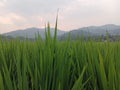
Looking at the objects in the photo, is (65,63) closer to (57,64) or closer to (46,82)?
(57,64)

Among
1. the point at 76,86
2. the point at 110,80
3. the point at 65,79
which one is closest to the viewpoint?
the point at 76,86

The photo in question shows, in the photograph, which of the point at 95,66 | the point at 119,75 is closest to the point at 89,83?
the point at 95,66

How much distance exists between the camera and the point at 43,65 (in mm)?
923

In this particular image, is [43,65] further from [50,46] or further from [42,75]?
[50,46]

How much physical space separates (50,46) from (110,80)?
1.06 feet

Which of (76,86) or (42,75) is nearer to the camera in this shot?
(76,86)

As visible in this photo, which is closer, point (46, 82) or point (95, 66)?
point (46, 82)

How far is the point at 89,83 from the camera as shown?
3.32ft

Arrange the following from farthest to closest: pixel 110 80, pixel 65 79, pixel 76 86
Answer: pixel 65 79, pixel 110 80, pixel 76 86

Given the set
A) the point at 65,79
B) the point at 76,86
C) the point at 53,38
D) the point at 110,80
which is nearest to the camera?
the point at 76,86

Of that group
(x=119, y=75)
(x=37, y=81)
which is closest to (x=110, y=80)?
(x=119, y=75)

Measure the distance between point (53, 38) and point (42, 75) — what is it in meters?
0.23

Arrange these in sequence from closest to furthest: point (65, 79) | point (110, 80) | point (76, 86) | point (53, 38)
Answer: point (76, 86)
point (110, 80)
point (65, 79)
point (53, 38)

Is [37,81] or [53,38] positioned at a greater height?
[53,38]
